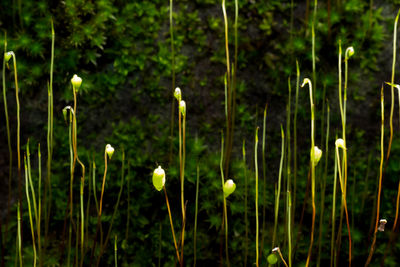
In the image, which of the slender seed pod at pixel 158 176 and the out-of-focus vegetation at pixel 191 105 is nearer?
the slender seed pod at pixel 158 176

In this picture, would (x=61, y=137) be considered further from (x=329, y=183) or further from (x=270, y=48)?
(x=329, y=183)

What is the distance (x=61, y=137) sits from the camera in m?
1.74

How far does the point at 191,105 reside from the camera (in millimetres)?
1814

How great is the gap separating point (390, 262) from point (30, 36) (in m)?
1.81

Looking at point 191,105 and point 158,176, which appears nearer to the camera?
point 158,176

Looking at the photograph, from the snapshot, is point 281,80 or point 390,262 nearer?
point 390,262

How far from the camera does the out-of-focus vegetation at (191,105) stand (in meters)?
1.68

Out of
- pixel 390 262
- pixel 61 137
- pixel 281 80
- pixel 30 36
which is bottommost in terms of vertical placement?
pixel 390 262

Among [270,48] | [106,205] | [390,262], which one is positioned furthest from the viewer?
[270,48]

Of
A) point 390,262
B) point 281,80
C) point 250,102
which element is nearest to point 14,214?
point 250,102

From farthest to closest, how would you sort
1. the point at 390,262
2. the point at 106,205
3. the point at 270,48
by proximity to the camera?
the point at 270,48 → the point at 106,205 → the point at 390,262

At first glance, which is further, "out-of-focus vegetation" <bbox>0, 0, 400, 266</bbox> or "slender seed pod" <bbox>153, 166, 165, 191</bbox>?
"out-of-focus vegetation" <bbox>0, 0, 400, 266</bbox>

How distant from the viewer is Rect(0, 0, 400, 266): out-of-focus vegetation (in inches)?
66.2

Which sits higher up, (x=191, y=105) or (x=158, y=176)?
(x=191, y=105)
